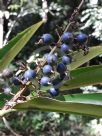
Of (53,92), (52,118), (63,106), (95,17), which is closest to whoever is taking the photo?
(63,106)

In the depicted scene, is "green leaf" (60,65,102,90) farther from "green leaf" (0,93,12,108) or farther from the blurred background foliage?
the blurred background foliage

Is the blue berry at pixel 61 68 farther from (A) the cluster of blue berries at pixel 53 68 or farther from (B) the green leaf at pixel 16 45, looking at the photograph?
(B) the green leaf at pixel 16 45

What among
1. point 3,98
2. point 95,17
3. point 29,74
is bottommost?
point 95,17

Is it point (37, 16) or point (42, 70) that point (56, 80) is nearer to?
point (42, 70)

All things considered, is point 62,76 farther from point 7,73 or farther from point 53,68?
point 7,73

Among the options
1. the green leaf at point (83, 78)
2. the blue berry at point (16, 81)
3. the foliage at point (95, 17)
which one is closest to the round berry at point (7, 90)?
the blue berry at point (16, 81)

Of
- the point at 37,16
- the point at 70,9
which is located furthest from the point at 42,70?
the point at 37,16

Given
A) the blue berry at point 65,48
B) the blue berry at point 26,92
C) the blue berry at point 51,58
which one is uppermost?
the blue berry at point 65,48

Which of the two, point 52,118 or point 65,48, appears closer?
point 65,48

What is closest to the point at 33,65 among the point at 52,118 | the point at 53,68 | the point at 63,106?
the point at 53,68
